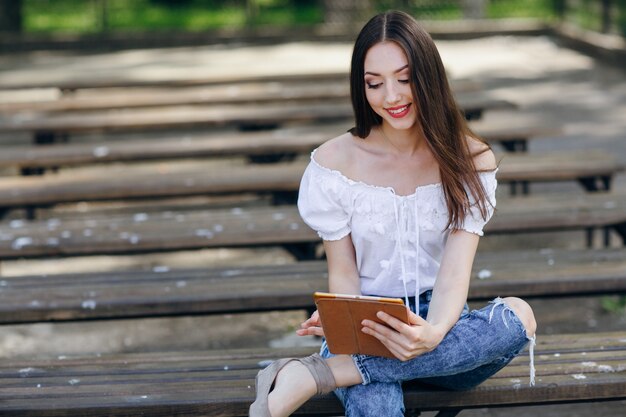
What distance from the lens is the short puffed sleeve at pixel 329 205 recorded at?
10.2 feet

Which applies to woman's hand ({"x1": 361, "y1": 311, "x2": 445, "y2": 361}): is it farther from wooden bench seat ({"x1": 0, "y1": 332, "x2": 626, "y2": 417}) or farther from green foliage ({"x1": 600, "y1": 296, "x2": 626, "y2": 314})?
green foliage ({"x1": 600, "y1": 296, "x2": 626, "y2": 314})

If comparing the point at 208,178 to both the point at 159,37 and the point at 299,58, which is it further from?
the point at 159,37

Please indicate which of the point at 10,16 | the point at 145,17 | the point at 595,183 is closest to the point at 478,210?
the point at 595,183

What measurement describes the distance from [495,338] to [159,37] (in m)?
14.6

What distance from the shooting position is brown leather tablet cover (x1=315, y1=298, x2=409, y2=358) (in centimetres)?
268

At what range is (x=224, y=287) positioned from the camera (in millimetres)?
3875

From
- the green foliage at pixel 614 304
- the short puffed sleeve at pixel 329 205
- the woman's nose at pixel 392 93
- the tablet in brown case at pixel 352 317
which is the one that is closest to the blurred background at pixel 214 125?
the green foliage at pixel 614 304

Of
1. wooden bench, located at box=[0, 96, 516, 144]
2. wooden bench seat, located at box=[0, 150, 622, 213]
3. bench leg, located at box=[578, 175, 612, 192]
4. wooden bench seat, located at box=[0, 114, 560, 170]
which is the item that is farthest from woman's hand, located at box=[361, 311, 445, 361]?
wooden bench, located at box=[0, 96, 516, 144]

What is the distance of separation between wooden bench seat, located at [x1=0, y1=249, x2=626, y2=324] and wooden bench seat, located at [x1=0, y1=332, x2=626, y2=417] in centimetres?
40

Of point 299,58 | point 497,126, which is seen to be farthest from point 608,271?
point 299,58

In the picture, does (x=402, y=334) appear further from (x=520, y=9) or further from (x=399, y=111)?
(x=520, y=9)

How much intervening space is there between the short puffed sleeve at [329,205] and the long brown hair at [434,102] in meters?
0.23

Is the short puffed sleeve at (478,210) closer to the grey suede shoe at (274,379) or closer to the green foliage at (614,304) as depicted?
the grey suede shoe at (274,379)

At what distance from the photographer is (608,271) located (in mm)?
3902
